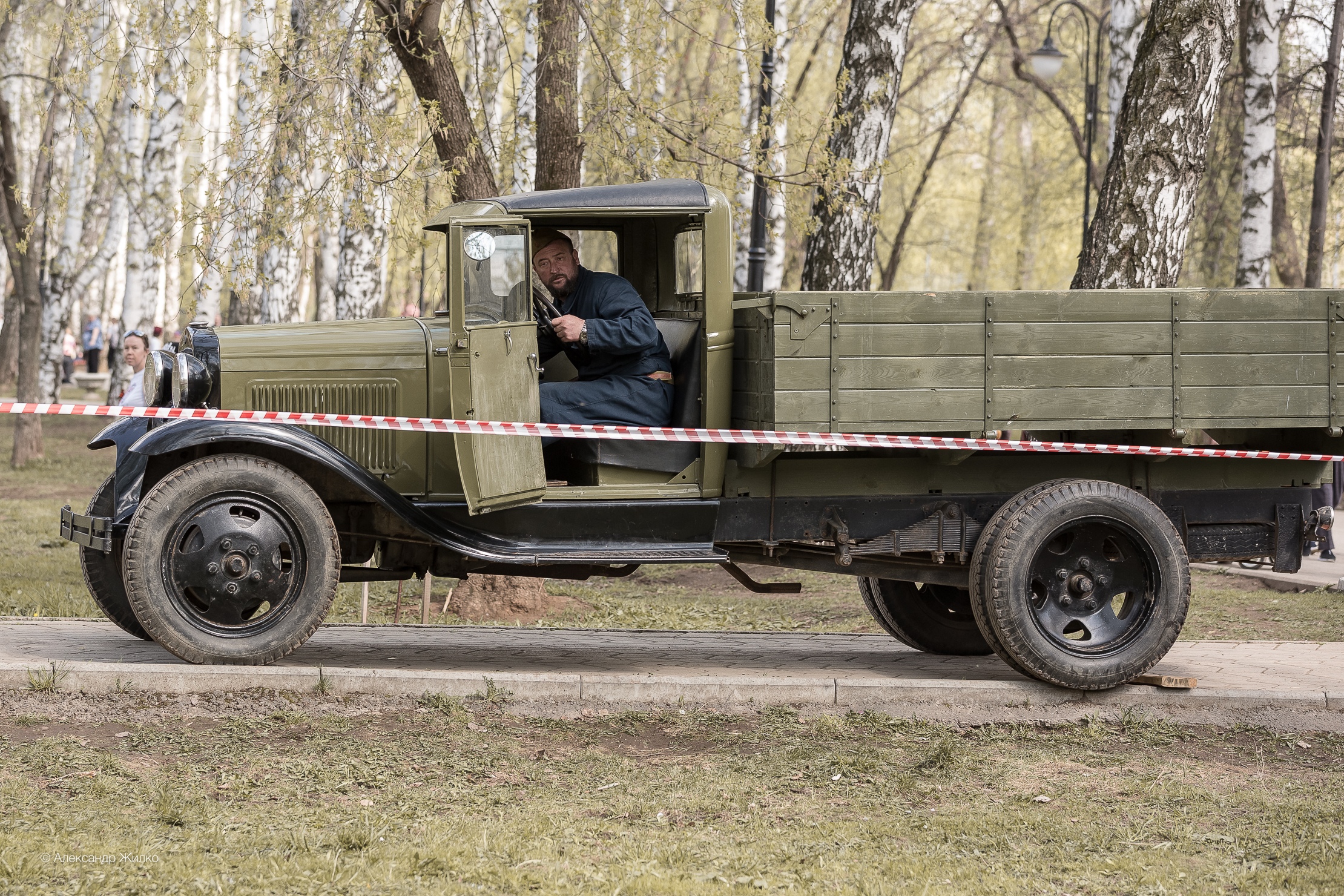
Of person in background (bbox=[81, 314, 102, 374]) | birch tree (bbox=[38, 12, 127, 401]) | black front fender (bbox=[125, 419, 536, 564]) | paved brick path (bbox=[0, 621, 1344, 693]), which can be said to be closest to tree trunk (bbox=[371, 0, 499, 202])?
paved brick path (bbox=[0, 621, 1344, 693])

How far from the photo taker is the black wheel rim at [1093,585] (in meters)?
6.77

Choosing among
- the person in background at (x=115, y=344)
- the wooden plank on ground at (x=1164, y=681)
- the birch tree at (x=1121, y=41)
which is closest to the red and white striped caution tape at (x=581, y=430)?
the wooden plank on ground at (x=1164, y=681)

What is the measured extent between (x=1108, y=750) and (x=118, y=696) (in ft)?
13.8

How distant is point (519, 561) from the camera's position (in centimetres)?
648

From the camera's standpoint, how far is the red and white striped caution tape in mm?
6316

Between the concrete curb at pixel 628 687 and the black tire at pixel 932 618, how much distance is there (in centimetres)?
103

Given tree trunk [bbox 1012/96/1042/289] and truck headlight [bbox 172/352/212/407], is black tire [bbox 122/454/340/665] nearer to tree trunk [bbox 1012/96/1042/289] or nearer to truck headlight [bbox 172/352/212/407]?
truck headlight [bbox 172/352/212/407]

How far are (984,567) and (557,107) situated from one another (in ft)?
15.0

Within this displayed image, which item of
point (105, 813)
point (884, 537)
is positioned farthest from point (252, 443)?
point (884, 537)

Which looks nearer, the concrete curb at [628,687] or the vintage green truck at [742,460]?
the concrete curb at [628,687]

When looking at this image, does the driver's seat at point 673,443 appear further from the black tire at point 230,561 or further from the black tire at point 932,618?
the black tire at point 932,618

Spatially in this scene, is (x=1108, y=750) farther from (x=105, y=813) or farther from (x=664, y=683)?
(x=105, y=813)

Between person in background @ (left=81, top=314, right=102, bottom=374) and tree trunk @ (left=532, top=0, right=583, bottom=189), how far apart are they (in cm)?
3434

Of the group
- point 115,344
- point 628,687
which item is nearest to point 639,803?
point 628,687
